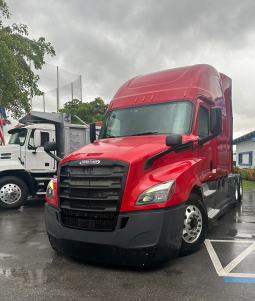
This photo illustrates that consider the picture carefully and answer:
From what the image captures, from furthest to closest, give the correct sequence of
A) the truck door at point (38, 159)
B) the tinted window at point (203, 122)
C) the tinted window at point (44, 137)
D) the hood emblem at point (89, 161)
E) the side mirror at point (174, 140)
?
1. the tinted window at point (44, 137)
2. the truck door at point (38, 159)
3. the tinted window at point (203, 122)
4. the side mirror at point (174, 140)
5. the hood emblem at point (89, 161)

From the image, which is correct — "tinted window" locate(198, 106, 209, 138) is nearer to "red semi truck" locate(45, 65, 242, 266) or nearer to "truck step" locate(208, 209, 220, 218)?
"red semi truck" locate(45, 65, 242, 266)

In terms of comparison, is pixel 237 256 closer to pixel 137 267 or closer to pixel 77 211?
pixel 137 267

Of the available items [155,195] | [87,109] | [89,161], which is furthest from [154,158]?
[87,109]

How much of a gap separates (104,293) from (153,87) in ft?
13.3

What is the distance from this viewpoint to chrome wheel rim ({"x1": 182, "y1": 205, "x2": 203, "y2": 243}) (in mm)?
4541

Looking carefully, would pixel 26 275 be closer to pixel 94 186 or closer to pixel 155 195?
pixel 94 186

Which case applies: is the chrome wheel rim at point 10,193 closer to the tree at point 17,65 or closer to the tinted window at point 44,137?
the tinted window at point 44,137

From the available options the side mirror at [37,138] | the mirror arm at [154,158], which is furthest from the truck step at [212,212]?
the side mirror at [37,138]

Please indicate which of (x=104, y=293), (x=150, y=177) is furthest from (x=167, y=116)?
(x=104, y=293)

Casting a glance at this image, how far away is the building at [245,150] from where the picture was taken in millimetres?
26109

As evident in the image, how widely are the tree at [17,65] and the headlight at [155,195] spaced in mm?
10727

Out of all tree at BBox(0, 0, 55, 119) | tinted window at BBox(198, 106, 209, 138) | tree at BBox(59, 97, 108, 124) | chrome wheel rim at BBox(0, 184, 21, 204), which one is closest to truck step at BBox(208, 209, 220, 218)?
tinted window at BBox(198, 106, 209, 138)

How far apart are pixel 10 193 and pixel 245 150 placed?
23514mm

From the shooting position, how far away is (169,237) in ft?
13.0
